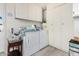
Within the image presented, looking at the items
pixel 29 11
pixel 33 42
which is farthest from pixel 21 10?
pixel 33 42

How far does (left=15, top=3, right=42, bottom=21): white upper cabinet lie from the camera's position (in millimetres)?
1303

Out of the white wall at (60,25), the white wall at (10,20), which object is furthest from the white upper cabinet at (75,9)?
the white wall at (10,20)

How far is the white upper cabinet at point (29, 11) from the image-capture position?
1303 mm

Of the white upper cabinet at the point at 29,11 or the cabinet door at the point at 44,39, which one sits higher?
the white upper cabinet at the point at 29,11

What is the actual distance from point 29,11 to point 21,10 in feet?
0.33

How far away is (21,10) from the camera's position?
1.31m

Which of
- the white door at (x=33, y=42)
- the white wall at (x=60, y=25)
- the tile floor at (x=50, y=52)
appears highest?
the white wall at (x=60, y=25)

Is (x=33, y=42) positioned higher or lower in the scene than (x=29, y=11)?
lower

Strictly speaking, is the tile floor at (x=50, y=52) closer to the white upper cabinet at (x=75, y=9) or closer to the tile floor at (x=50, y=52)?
the tile floor at (x=50, y=52)

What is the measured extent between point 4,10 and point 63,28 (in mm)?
755

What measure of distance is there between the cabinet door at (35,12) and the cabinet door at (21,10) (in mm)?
63

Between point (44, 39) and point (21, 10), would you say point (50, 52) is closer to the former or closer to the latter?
point (44, 39)

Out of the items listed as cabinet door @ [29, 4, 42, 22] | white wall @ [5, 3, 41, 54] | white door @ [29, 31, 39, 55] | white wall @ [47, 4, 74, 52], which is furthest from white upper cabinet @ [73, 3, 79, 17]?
white wall @ [5, 3, 41, 54]

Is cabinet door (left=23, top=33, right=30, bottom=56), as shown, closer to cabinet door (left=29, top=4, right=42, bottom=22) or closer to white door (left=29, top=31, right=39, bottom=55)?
white door (left=29, top=31, right=39, bottom=55)
